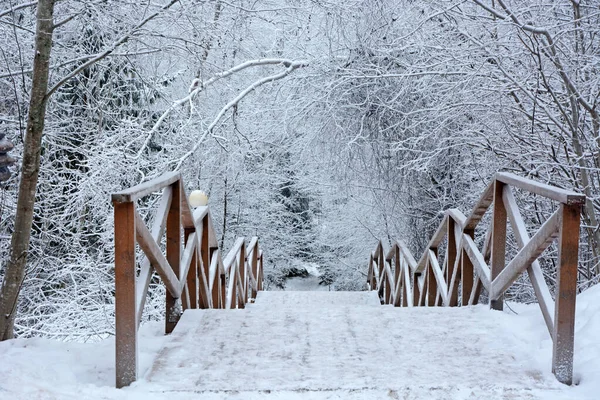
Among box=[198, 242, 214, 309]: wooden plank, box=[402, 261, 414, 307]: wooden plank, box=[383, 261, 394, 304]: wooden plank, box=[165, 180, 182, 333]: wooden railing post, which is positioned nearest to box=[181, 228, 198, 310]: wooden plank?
box=[198, 242, 214, 309]: wooden plank

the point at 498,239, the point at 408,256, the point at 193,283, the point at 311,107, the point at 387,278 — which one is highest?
the point at 311,107

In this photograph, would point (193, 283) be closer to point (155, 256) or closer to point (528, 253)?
point (155, 256)

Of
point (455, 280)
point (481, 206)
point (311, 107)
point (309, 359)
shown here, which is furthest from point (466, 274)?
point (311, 107)

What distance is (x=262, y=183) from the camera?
1644 centimetres

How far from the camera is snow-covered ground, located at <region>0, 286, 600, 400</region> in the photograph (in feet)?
8.46

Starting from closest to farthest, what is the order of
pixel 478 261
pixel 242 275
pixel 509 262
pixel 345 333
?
pixel 345 333, pixel 478 261, pixel 509 262, pixel 242 275

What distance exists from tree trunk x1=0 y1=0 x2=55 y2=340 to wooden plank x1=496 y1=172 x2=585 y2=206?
2.69 meters

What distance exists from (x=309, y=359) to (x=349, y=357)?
195 millimetres

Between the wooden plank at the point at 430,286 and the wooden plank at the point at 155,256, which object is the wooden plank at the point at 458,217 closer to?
the wooden plank at the point at 430,286

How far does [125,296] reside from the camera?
2.68 metres

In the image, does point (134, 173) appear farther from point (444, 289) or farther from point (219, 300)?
point (444, 289)

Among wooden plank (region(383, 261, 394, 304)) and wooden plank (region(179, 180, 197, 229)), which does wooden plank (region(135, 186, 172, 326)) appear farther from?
wooden plank (region(383, 261, 394, 304))

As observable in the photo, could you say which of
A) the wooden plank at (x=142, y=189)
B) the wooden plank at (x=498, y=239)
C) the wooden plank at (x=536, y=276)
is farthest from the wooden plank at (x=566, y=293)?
the wooden plank at (x=142, y=189)

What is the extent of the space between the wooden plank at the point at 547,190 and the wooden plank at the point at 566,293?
0.03 metres
